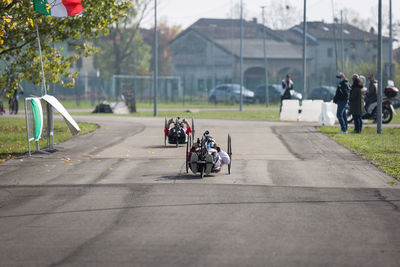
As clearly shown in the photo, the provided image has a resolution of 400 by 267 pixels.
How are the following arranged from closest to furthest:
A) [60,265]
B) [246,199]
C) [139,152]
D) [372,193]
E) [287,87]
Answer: [60,265], [246,199], [372,193], [139,152], [287,87]

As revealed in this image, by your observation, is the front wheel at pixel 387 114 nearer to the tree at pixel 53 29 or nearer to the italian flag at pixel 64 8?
the tree at pixel 53 29

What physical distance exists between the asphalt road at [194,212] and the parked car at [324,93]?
39853 mm

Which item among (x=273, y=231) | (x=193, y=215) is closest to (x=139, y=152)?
(x=193, y=215)

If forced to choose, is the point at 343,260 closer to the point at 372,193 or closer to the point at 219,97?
the point at 372,193

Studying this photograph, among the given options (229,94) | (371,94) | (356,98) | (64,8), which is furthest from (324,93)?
(64,8)

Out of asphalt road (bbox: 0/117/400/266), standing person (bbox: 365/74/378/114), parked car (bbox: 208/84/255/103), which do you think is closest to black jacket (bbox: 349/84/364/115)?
standing person (bbox: 365/74/378/114)

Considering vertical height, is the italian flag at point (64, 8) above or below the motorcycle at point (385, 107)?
above

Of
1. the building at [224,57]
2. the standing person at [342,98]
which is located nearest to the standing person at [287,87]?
the standing person at [342,98]

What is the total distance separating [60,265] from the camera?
22.9 ft

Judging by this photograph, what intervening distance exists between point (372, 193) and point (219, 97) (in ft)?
164

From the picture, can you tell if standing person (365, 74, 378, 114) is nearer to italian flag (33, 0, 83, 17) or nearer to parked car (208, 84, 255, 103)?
italian flag (33, 0, 83, 17)

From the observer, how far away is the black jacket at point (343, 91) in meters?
23.5

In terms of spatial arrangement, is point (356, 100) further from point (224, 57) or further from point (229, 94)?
point (224, 57)

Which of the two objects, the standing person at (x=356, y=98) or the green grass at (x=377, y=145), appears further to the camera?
the standing person at (x=356, y=98)
